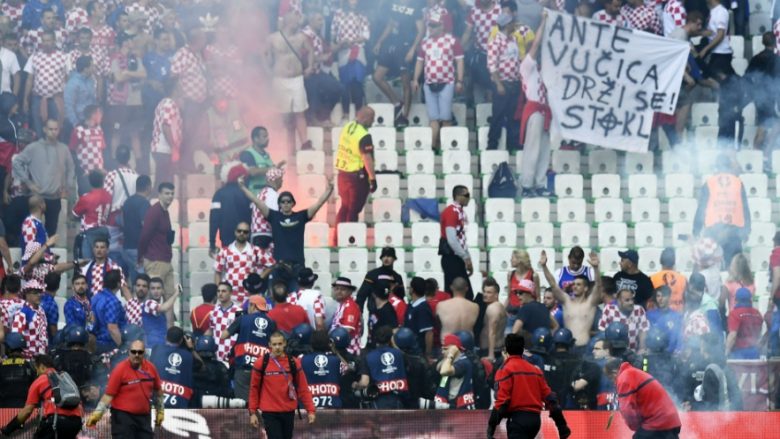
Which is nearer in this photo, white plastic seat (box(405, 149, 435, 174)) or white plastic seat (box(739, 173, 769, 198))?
white plastic seat (box(405, 149, 435, 174))

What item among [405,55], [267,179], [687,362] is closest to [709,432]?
[687,362]

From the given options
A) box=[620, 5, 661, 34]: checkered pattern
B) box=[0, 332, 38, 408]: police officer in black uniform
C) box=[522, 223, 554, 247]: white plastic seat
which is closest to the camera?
box=[0, 332, 38, 408]: police officer in black uniform

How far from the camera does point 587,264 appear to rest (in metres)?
21.8

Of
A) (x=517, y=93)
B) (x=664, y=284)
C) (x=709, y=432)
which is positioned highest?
(x=517, y=93)

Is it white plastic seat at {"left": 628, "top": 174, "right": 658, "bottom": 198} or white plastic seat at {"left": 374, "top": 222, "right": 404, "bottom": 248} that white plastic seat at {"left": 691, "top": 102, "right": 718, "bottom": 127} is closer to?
white plastic seat at {"left": 628, "top": 174, "right": 658, "bottom": 198}

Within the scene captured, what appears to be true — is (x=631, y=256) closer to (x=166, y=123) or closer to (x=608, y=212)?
(x=608, y=212)

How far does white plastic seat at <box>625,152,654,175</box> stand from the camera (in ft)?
79.7

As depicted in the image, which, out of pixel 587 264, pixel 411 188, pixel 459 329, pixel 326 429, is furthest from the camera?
pixel 411 188

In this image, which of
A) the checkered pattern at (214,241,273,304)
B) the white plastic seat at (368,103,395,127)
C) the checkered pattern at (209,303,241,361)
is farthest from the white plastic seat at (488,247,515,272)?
the checkered pattern at (209,303,241,361)

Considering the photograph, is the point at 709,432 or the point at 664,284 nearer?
the point at 709,432

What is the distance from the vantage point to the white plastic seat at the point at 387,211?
23359mm

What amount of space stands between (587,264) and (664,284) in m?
1.51

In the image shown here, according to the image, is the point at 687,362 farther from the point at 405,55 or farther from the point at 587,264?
the point at 405,55

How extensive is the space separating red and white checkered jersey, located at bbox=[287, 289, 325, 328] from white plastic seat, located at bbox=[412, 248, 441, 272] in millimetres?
3031
